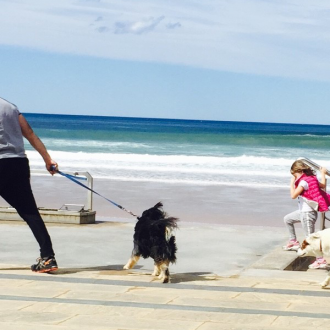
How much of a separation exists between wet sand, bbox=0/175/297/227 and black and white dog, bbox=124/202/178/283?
4838mm

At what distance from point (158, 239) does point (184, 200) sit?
952cm

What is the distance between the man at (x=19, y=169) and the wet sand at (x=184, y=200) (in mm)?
4709

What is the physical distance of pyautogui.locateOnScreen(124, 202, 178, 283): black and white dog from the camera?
7.27 m

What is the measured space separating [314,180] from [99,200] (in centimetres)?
714

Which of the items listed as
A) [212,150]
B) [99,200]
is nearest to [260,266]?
[99,200]

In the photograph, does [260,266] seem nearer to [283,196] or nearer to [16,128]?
[16,128]

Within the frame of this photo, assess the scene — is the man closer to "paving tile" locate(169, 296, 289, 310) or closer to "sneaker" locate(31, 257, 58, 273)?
"sneaker" locate(31, 257, 58, 273)

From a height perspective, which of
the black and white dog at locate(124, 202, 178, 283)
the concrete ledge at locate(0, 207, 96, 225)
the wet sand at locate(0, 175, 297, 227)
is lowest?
the wet sand at locate(0, 175, 297, 227)

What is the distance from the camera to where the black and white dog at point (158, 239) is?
7270mm

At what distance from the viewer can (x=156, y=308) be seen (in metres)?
6.09

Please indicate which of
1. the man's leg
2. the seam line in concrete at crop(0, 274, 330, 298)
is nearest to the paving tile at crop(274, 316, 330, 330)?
the seam line in concrete at crop(0, 274, 330, 298)

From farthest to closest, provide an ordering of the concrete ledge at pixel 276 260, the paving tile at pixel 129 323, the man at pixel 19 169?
the concrete ledge at pixel 276 260, the man at pixel 19 169, the paving tile at pixel 129 323

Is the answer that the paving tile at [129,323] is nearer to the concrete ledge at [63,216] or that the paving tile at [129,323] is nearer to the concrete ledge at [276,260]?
the concrete ledge at [276,260]

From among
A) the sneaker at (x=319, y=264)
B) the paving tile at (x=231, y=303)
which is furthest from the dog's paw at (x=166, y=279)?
the sneaker at (x=319, y=264)
